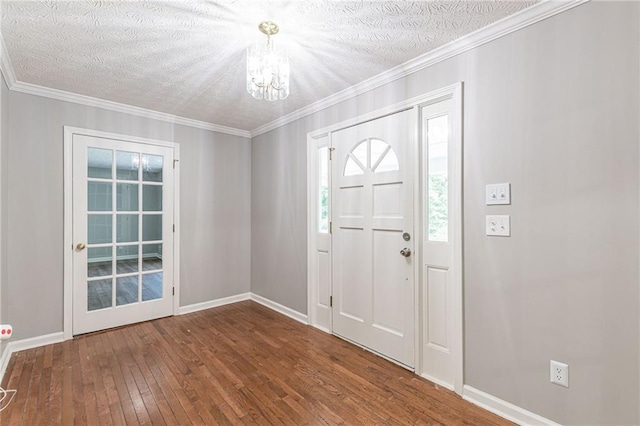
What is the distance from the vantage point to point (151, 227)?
3.64m

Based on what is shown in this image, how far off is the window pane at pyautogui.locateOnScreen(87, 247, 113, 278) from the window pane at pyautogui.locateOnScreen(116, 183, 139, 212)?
476 millimetres

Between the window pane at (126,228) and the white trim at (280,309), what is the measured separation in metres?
1.72

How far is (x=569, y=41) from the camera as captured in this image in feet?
5.56

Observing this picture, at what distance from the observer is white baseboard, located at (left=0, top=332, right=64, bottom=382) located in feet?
8.28

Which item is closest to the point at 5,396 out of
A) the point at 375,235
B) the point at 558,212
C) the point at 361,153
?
the point at 375,235

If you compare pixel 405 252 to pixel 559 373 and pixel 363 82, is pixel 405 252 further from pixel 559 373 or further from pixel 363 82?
pixel 363 82

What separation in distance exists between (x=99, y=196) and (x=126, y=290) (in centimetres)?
108

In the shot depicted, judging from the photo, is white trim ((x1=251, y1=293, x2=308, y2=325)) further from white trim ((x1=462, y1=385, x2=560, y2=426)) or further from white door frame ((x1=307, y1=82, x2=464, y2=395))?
white trim ((x1=462, y1=385, x2=560, y2=426))

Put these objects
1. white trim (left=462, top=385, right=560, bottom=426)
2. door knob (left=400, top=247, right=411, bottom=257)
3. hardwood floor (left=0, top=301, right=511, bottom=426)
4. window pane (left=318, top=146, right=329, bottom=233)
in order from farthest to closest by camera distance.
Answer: window pane (left=318, top=146, right=329, bottom=233), door knob (left=400, top=247, right=411, bottom=257), hardwood floor (left=0, top=301, right=511, bottom=426), white trim (left=462, top=385, right=560, bottom=426)

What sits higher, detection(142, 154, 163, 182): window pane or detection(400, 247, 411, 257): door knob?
detection(142, 154, 163, 182): window pane

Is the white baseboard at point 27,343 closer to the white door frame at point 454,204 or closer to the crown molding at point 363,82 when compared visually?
the crown molding at point 363,82

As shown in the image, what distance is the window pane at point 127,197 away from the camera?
3406mm

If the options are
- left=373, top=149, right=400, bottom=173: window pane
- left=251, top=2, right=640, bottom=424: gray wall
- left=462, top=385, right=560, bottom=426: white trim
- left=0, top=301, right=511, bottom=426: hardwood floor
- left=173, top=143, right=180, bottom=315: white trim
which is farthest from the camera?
left=173, top=143, right=180, bottom=315: white trim

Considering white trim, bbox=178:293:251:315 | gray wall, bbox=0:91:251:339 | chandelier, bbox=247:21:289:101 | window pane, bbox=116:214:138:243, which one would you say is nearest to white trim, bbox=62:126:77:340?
gray wall, bbox=0:91:251:339
